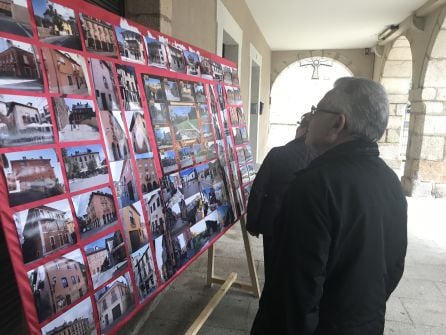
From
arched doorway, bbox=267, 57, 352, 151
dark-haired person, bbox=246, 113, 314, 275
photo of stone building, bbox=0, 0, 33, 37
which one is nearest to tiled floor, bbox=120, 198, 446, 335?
dark-haired person, bbox=246, 113, 314, 275

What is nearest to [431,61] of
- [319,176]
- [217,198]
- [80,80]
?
[217,198]

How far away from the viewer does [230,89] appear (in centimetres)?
210

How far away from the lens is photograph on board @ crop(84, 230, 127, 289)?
0.90 m

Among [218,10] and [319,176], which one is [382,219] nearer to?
[319,176]


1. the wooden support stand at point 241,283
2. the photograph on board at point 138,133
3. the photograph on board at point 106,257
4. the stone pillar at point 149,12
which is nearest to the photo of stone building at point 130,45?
the photograph on board at point 138,133

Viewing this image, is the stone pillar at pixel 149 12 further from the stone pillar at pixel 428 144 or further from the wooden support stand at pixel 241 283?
the stone pillar at pixel 428 144

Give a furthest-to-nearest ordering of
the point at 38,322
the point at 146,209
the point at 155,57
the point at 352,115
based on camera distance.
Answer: the point at 155,57 → the point at 146,209 → the point at 352,115 → the point at 38,322

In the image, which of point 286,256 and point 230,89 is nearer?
point 286,256

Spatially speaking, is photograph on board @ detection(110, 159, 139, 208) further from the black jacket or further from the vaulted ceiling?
the vaulted ceiling

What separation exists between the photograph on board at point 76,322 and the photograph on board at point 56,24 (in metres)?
0.66

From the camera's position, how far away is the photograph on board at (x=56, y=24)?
2.67 ft

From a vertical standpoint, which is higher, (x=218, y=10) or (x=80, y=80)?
(x=218, y=10)

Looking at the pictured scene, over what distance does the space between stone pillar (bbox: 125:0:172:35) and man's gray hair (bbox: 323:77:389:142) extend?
4.20 ft

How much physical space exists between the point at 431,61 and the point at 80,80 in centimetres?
537
